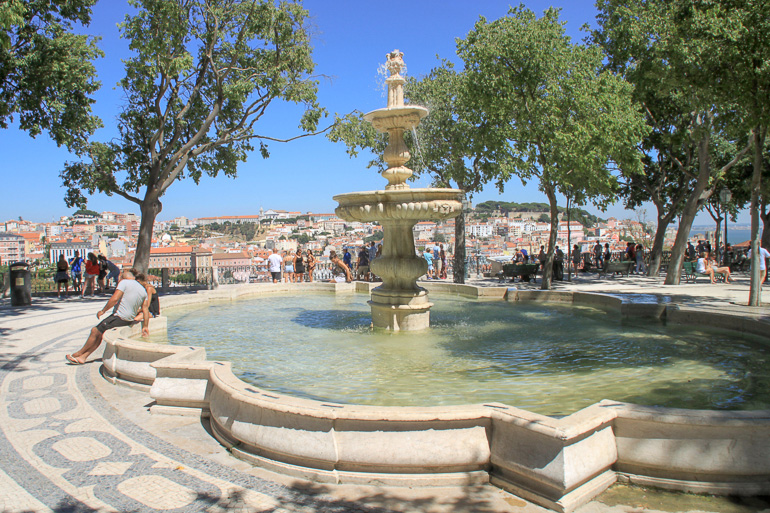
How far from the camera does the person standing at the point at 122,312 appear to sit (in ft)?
24.7

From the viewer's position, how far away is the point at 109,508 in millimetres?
3396

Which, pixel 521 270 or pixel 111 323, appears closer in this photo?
pixel 111 323

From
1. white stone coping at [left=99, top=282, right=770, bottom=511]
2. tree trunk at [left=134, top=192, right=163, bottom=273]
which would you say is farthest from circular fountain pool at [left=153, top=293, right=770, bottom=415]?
tree trunk at [left=134, top=192, right=163, bottom=273]

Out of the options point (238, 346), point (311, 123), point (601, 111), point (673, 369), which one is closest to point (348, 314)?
point (238, 346)

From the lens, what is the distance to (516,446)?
361 centimetres

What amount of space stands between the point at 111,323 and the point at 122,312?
0.66 feet

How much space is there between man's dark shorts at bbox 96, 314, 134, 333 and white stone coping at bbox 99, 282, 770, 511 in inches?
162

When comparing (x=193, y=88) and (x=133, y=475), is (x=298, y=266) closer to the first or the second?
(x=193, y=88)

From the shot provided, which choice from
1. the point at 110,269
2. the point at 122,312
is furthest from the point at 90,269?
the point at 122,312

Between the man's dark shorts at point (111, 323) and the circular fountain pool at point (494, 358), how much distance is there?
0.60 metres

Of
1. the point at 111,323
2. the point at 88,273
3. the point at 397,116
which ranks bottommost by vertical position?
the point at 111,323

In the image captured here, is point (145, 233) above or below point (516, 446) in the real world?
above

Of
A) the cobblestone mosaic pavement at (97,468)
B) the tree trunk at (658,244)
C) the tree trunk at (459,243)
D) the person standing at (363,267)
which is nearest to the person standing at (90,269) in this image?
the person standing at (363,267)

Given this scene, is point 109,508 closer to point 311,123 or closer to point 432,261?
point 311,123
